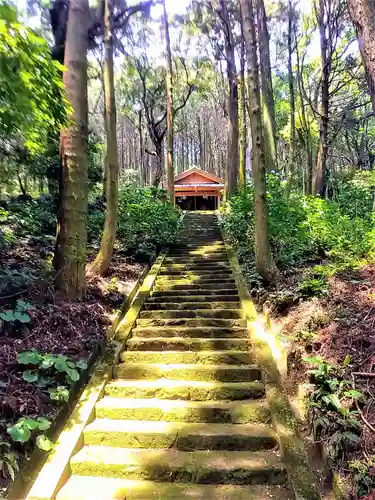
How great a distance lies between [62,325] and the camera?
4.96 metres

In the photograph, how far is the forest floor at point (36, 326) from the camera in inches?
141

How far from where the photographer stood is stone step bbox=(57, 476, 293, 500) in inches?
130

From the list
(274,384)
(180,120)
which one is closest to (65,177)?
(274,384)

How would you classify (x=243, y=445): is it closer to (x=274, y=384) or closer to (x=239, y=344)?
(x=274, y=384)

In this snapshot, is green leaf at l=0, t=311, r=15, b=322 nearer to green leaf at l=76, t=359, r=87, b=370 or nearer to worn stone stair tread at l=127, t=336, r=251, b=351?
green leaf at l=76, t=359, r=87, b=370

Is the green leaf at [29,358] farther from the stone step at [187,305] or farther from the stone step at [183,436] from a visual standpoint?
the stone step at [187,305]

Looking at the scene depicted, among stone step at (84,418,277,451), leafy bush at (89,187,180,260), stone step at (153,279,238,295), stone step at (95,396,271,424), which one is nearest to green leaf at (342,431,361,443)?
stone step at (84,418,277,451)

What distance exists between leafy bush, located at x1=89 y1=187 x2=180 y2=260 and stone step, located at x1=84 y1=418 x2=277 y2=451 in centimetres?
569

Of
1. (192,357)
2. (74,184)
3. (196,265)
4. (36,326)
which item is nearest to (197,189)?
(196,265)

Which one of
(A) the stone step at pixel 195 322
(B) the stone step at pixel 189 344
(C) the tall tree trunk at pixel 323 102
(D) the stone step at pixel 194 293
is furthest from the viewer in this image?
(C) the tall tree trunk at pixel 323 102

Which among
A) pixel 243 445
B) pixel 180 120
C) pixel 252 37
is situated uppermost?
pixel 180 120

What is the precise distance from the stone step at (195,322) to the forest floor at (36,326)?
0.68m

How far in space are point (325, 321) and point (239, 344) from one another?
128cm

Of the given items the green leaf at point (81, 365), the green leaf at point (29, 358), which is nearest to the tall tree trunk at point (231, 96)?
the green leaf at point (81, 365)
